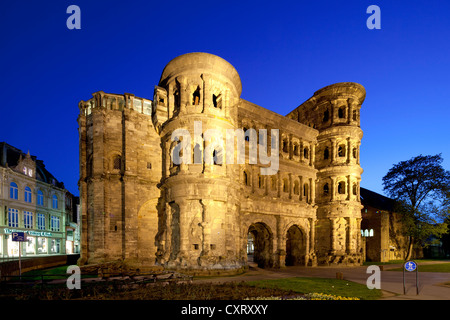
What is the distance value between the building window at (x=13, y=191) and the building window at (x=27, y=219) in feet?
8.87

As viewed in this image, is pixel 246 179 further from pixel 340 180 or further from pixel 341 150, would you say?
pixel 341 150

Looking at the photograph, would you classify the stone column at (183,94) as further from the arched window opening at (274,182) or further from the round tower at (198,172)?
the arched window opening at (274,182)

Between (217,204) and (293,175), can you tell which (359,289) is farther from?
(293,175)

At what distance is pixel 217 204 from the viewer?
23.1m

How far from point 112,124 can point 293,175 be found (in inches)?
784

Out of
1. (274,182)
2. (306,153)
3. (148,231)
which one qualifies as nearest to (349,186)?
(306,153)

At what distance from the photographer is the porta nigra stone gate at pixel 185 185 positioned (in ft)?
74.3

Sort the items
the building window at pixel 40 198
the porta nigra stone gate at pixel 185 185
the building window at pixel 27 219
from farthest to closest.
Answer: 1. the building window at pixel 40 198
2. the building window at pixel 27 219
3. the porta nigra stone gate at pixel 185 185

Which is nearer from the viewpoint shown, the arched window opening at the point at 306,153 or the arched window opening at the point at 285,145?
the arched window opening at the point at 285,145

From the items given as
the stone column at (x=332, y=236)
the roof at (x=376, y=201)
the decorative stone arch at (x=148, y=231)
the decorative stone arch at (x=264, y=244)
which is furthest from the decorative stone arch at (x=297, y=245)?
the roof at (x=376, y=201)

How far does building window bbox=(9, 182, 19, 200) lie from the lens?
3684 cm

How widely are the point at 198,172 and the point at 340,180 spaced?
21.1m

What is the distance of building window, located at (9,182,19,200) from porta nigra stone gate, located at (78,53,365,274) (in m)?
18.4
